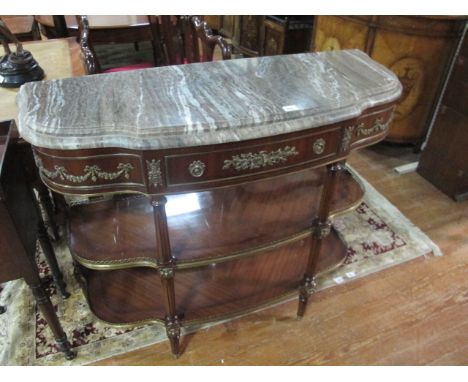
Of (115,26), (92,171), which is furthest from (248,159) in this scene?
(115,26)

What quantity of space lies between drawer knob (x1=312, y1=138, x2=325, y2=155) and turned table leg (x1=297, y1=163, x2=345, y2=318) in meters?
0.11

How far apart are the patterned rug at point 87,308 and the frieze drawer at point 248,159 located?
2.20 feet

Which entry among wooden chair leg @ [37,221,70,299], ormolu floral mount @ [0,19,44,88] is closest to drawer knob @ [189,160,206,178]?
wooden chair leg @ [37,221,70,299]

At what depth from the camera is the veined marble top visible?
0.69 meters

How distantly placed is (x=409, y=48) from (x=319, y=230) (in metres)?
1.25

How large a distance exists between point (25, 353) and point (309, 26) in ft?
8.26

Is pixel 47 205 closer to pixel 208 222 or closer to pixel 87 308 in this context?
pixel 87 308

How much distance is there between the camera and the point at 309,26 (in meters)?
2.63

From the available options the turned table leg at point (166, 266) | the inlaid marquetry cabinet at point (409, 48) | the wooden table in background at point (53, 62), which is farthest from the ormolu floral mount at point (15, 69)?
the inlaid marquetry cabinet at point (409, 48)

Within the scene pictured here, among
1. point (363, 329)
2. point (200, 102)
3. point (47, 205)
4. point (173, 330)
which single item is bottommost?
point (363, 329)

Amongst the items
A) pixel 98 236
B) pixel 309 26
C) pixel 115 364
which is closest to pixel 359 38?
pixel 309 26

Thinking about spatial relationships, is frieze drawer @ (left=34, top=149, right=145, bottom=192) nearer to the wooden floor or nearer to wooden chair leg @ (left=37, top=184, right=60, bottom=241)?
wooden chair leg @ (left=37, top=184, right=60, bottom=241)

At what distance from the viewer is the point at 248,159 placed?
2.56ft
